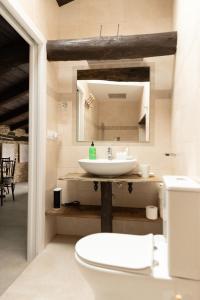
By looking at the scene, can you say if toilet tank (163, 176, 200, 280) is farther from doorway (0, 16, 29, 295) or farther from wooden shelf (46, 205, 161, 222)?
doorway (0, 16, 29, 295)

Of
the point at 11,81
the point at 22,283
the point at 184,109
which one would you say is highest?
the point at 11,81

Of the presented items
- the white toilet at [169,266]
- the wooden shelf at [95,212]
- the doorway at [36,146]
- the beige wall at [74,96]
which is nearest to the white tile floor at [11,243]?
the doorway at [36,146]

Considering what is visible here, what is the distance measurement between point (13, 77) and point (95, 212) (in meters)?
2.88

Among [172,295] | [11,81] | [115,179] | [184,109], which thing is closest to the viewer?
[172,295]

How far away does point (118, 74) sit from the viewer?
256 centimetres

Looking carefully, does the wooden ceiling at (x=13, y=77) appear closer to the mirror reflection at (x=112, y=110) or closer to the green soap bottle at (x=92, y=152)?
the mirror reflection at (x=112, y=110)

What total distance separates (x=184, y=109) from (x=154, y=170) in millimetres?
971

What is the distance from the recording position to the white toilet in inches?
43.1

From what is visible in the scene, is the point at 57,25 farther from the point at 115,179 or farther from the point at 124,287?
the point at 124,287

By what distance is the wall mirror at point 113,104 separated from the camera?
2.52 meters

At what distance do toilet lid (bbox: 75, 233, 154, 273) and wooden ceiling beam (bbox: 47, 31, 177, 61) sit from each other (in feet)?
5.53

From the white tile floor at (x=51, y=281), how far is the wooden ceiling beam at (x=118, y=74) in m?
1.93

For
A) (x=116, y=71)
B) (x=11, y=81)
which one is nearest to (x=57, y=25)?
(x=116, y=71)

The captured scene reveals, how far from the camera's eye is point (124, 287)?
1.15 meters
